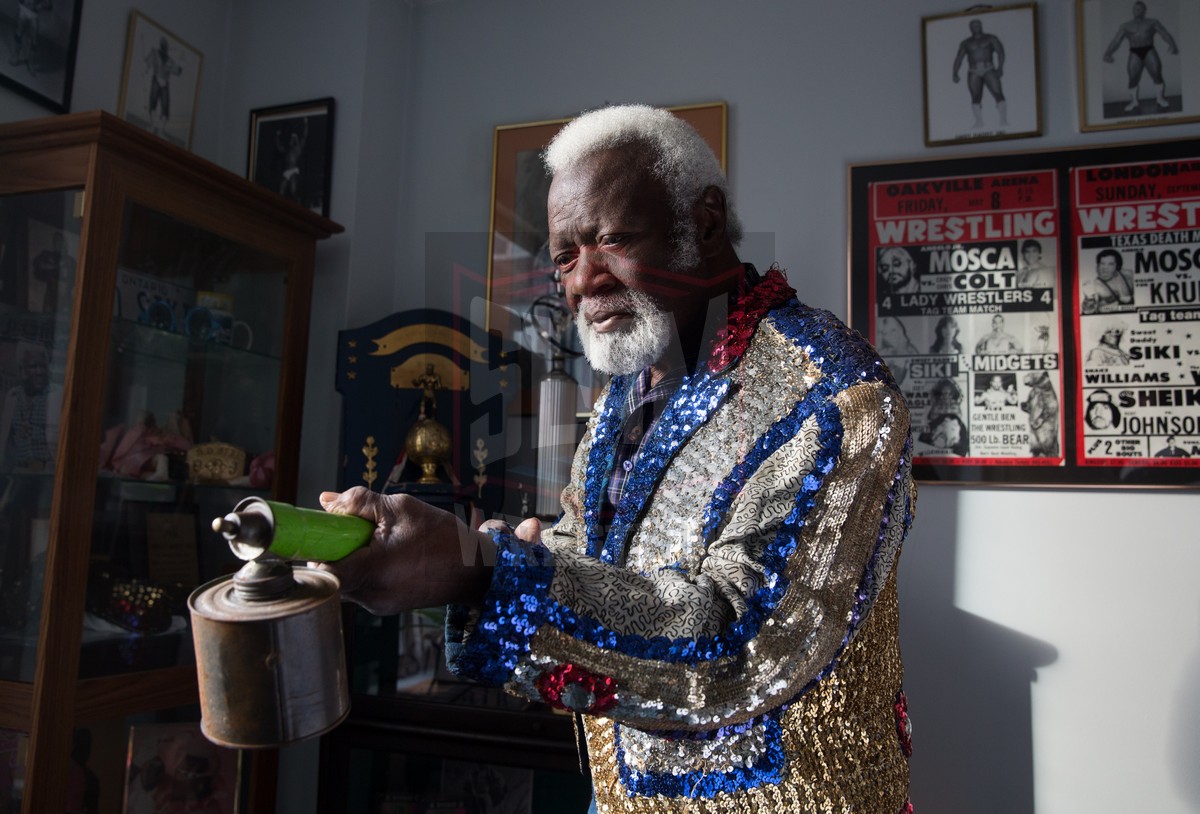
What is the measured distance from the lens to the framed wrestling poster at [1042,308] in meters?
2.20

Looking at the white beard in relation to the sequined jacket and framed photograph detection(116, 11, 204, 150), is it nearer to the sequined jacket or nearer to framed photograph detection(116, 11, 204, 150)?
the sequined jacket

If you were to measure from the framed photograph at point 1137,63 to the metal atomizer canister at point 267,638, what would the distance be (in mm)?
2403

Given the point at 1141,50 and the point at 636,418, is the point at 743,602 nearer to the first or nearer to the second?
the point at 636,418

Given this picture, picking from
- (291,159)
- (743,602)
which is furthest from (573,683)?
(291,159)

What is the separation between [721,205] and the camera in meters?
1.25

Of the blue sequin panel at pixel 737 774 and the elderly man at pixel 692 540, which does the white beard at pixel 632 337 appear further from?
the blue sequin panel at pixel 737 774

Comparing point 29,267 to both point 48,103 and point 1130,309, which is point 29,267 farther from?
point 1130,309

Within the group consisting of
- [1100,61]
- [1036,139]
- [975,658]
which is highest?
[1100,61]

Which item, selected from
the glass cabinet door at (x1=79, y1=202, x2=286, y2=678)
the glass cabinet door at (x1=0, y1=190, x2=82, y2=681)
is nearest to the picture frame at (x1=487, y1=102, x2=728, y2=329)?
the glass cabinet door at (x1=79, y1=202, x2=286, y2=678)

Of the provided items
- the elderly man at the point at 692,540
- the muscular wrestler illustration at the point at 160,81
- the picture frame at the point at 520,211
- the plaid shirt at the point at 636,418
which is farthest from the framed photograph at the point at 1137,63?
the muscular wrestler illustration at the point at 160,81

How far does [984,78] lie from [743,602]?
2.14m

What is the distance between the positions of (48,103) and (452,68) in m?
1.21

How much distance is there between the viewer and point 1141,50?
7.58 feet

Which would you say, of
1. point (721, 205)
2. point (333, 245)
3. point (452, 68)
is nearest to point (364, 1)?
point (452, 68)
